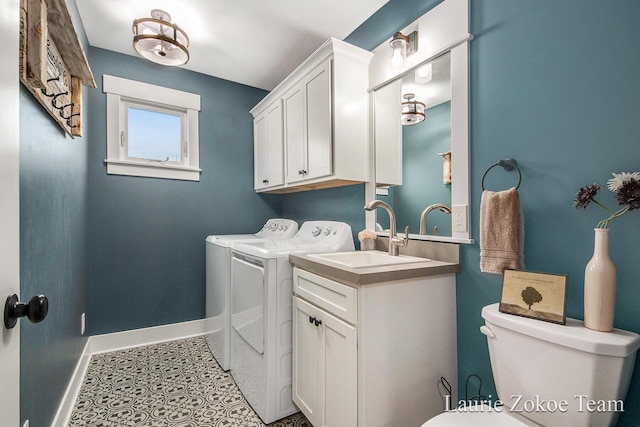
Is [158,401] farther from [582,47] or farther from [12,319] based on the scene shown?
[582,47]

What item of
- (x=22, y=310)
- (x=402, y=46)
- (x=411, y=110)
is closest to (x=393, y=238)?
(x=411, y=110)

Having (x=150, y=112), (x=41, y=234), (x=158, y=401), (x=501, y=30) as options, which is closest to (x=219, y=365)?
(x=158, y=401)

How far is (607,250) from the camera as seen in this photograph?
96 centimetres

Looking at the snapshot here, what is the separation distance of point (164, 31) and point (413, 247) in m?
2.21

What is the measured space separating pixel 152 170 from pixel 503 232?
9.22 ft

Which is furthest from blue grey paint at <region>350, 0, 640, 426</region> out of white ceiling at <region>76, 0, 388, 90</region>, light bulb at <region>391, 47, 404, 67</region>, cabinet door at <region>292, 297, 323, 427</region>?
white ceiling at <region>76, 0, 388, 90</region>

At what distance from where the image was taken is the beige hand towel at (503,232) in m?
1.20

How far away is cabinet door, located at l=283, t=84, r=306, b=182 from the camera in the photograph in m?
2.29

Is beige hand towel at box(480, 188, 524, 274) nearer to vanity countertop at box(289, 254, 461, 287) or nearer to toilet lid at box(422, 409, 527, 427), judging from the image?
vanity countertop at box(289, 254, 461, 287)

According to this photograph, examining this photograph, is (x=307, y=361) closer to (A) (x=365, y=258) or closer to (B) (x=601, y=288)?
(A) (x=365, y=258)

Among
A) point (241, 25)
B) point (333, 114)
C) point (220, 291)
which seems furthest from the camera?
point (220, 291)

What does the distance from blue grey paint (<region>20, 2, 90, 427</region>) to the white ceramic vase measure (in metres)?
1.94

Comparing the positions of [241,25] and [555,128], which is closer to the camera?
[555,128]

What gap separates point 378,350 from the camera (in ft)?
4.13
